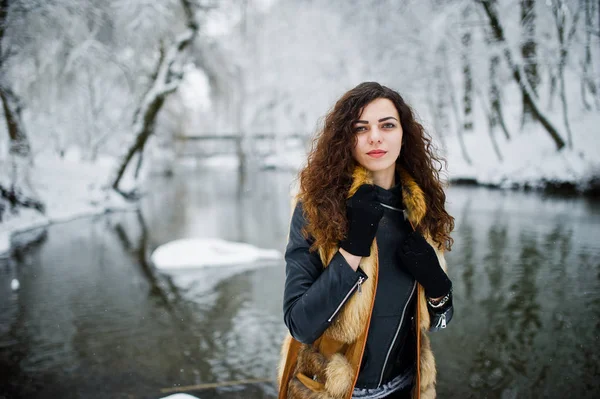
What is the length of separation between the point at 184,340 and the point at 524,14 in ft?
48.9

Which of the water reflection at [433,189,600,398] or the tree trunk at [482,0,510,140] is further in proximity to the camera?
the tree trunk at [482,0,510,140]

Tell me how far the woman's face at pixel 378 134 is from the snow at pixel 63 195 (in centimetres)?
1064

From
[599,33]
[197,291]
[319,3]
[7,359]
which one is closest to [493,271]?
[197,291]

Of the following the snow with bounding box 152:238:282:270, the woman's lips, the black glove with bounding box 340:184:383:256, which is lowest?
the snow with bounding box 152:238:282:270

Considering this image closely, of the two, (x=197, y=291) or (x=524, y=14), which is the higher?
(x=524, y=14)

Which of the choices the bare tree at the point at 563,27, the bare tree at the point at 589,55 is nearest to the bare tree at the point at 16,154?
the bare tree at the point at 563,27

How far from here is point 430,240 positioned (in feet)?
5.10

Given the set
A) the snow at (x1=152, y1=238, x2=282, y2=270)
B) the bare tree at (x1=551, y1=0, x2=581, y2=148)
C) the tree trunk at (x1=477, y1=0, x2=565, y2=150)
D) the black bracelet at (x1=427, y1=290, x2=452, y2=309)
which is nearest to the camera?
the black bracelet at (x1=427, y1=290, x2=452, y2=309)

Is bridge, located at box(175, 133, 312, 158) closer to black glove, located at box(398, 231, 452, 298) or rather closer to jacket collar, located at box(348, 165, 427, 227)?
jacket collar, located at box(348, 165, 427, 227)

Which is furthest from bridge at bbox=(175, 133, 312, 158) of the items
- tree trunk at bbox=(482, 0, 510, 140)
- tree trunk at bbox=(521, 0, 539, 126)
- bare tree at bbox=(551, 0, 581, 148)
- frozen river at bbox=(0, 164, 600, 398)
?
frozen river at bbox=(0, 164, 600, 398)

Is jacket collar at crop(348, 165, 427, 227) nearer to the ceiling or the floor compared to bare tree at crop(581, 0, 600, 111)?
nearer to the floor

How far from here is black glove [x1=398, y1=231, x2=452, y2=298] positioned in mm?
1391

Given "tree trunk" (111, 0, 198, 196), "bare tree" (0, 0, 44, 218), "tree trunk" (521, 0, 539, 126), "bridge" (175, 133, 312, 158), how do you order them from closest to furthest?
"bare tree" (0, 0, 44, 218)
"tree trunk" (521, 0, 539, 126)
"tree trunk" (111, 0, 198, 196)
"bridge" (175, 133, 312, 158)

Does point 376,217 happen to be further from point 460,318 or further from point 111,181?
point 111,181
